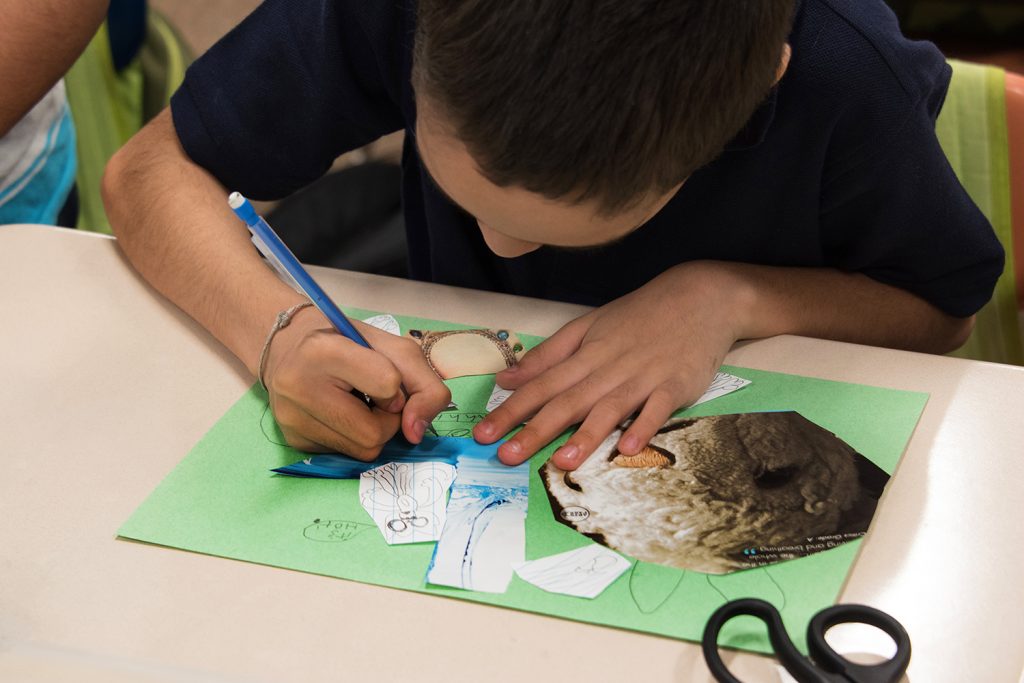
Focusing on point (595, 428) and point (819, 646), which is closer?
point (819, 646)

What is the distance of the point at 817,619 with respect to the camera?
53 cm

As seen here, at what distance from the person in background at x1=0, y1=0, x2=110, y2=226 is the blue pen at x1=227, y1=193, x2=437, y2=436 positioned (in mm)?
451

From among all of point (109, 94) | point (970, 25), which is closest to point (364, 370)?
point (109, 94)

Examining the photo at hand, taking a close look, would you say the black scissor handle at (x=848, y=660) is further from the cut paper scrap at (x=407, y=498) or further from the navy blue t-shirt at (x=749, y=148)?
the navy blue t-shirt at (x=749, y=148)

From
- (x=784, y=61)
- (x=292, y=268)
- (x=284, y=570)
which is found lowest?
(x=284, y=570)

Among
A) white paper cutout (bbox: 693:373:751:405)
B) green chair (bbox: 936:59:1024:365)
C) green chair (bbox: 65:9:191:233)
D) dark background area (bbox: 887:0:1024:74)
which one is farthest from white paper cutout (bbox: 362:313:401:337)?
dark background area (bbox: 887:0:1024:74)

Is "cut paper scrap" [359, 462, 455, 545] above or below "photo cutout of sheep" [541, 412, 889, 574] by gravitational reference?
below

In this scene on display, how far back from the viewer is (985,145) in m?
0.98

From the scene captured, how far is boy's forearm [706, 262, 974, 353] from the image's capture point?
31.8 inches

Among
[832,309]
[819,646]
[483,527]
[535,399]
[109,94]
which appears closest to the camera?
[819,646]

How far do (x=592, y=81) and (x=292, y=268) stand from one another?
257 mm

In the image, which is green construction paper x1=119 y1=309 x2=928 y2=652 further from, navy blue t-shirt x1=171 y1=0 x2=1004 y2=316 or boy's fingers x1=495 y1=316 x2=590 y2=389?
navy blue t-shirt x1=171 y1=0 x2=1004 y2=316

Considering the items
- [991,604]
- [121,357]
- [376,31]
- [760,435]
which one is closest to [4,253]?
[121,357]

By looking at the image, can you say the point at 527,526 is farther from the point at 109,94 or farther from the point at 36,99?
the point at 109,94
